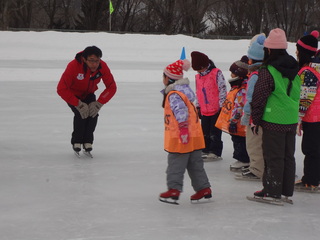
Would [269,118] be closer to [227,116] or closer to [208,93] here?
[227,116]

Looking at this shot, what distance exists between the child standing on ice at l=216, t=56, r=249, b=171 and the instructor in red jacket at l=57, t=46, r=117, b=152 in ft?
4.57

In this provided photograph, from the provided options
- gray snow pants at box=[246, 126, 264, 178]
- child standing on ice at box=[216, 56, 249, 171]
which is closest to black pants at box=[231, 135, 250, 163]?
child standing on ice at box=[216, 56, 249, 171]

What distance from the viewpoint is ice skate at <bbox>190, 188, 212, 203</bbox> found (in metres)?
5.14

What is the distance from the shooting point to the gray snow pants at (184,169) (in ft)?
16.4

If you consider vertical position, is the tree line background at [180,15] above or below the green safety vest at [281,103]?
above

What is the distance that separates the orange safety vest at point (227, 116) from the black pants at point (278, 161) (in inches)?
48.3

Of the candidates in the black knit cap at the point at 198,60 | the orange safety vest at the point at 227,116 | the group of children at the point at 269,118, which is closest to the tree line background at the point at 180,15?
the black knit cap at the point at 198,60

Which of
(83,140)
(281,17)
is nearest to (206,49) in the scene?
(83,140)

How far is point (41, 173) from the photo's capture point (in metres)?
6.24

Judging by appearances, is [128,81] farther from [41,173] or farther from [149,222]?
[149,222]

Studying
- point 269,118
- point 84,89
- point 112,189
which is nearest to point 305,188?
point 269,118

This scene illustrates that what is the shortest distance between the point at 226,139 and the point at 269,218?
Answer: 3.57 m

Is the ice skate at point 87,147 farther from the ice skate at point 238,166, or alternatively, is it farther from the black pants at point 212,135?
the ice skate at point 238,166

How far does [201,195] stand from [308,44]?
1.57 meters
